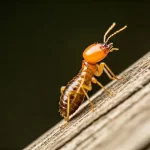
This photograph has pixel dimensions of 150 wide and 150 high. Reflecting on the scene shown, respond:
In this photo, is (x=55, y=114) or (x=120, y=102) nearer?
(x=120, y=102)

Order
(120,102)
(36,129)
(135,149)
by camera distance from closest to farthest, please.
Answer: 1. (135,149)
2. (120,102)
3. (36,129)

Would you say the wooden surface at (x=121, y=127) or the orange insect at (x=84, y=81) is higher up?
the orange insect at (x=84, y=81)

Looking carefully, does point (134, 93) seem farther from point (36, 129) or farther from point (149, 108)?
point (36, 129)

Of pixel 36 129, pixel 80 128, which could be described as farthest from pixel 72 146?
pixel 36 129

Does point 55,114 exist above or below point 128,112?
above

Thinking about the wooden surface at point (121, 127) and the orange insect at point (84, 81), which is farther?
the orange insect at point (84, 81)

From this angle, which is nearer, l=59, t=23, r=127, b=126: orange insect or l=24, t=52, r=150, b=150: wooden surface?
l=24, t=52, r=150, b=150: wooden surface

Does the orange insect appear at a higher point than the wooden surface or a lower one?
higher

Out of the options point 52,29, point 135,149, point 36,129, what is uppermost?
point 52,29

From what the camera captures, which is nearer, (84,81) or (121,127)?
(121,127)

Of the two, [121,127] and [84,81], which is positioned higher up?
[84,81]

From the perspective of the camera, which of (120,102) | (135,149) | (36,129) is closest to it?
(135,149)
